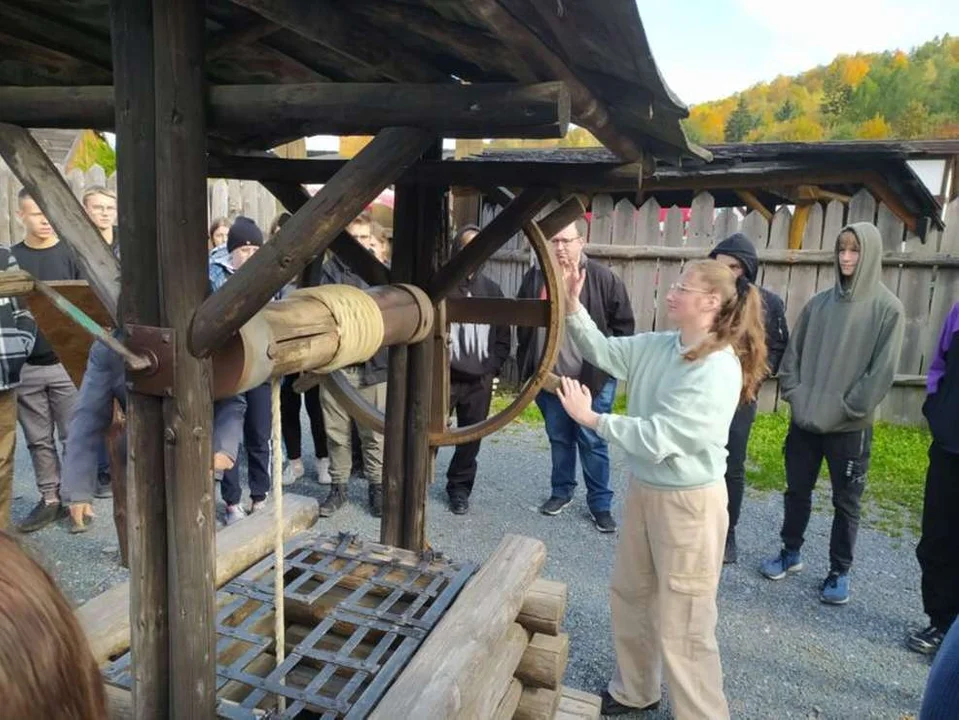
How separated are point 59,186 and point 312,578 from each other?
141cm

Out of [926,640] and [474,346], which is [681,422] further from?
[474,346]

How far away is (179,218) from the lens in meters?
1.41

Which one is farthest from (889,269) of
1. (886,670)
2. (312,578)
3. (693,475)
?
(312,578)

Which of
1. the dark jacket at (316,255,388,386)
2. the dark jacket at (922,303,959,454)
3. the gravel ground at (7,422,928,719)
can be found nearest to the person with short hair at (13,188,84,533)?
the gravel ground at (7,422,928,719)

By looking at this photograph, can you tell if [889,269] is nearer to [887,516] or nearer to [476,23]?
[887,516]

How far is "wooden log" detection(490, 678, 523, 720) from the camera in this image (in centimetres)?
208

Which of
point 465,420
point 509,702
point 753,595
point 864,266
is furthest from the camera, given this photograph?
point 465,420

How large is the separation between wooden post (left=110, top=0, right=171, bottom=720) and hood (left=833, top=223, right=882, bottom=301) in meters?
3.04

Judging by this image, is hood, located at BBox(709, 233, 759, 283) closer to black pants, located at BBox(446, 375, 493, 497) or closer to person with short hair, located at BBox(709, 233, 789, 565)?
person with short hair, located at BBox(709, 233, 789, 565)

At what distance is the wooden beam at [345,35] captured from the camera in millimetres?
1298

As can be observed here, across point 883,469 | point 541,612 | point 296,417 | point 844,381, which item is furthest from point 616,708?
point 883,469

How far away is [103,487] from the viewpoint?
15.3 feet

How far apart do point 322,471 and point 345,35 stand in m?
3.94

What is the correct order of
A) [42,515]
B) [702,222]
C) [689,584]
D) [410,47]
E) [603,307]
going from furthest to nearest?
[702,222] → [603,307] → [42,515] → [689,584] → [410,47]
